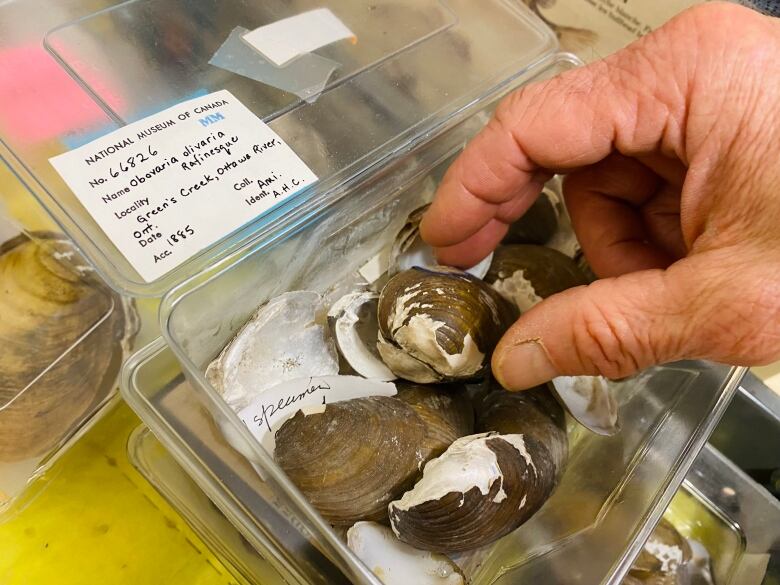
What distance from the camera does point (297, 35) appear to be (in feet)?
2.88

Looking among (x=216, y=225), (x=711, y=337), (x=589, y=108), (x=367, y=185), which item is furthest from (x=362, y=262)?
(x=711, y=337)

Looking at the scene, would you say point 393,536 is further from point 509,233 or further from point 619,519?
point 509,233

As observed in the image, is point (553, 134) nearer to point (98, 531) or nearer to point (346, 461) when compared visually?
point (346, 461)

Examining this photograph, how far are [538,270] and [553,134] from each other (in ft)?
0.59

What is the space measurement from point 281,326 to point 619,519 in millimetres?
402

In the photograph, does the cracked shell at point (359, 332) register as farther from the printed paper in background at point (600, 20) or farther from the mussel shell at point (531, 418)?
the printed paper in background at point (600, 20)

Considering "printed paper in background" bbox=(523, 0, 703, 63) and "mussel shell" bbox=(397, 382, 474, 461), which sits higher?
"printed paper in background" bbox=(523, 0, 703, 63)

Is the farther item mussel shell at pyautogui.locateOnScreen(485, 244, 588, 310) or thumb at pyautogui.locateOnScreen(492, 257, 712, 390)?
mussel shell at pyautogui.locateOnScreen(485, 244, 588, 310)

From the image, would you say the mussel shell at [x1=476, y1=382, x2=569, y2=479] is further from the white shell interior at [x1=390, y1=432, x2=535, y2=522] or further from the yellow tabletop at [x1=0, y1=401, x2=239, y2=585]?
the yellow tabletop at [x1=0, y1=401, x2=239, y2=585]

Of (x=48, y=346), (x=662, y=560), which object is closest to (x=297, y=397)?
(x=48, y=346)

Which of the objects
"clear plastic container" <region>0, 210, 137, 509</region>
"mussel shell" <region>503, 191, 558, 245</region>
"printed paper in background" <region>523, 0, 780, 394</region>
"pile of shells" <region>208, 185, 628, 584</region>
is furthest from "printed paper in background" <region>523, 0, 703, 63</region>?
"clear plastic container" <region>0, 210, 137, 509</region>

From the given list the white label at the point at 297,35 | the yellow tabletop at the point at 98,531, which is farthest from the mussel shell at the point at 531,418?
the white label at the point at 297,35

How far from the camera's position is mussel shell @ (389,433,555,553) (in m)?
0.55

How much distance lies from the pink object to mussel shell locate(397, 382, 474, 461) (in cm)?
46
